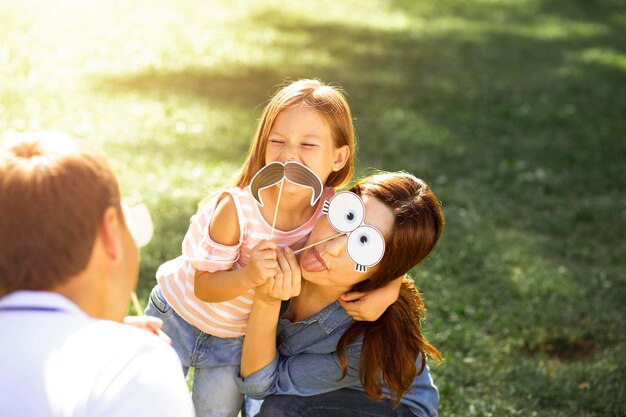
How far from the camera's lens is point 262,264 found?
7.95 feet

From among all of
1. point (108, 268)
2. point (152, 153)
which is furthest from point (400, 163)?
point (108, 268)

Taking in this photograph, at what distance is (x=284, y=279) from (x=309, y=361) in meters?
0.50

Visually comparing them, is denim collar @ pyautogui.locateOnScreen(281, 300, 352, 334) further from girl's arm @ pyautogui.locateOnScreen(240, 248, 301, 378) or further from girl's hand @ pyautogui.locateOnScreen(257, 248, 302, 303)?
girl's hand @ pyautogui.locateOnScreen(257, 248, 302, 303)

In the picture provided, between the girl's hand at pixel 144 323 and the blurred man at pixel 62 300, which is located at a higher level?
the blurred man at pixel 62 300

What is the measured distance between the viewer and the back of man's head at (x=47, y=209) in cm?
153

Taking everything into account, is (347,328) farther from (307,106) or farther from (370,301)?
(307,106)

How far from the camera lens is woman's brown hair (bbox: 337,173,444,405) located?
8.71 ft

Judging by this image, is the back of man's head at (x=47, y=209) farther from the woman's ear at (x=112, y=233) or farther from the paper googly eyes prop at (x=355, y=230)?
the paper googly eyes prop at (x=355, y=230)

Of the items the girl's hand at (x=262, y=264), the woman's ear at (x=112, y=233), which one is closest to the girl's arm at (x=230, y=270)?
the girl's hand at (x=262, y=264)

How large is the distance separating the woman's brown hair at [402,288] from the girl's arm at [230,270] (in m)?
0.41

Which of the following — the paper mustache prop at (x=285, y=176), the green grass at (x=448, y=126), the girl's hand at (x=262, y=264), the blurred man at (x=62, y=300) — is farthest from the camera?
the green grass at (x=448, y=126)

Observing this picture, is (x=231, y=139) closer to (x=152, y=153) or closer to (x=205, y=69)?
(x=152, y=153)

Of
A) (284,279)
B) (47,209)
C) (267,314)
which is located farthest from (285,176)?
(47,209)

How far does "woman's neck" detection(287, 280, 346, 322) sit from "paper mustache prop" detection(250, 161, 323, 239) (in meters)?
0.35
